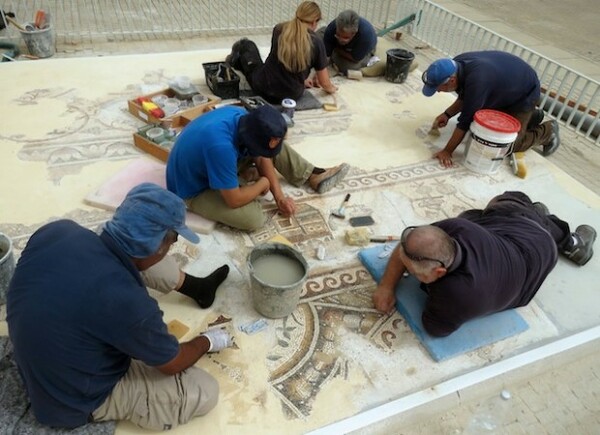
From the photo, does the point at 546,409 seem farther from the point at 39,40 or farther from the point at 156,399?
the point at 39,40

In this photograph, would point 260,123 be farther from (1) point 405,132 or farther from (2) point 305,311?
(1) point 405,132

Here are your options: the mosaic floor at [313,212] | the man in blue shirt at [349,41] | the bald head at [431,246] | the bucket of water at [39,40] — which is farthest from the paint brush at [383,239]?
the bucket of water at [39,40]

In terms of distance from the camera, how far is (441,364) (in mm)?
2256

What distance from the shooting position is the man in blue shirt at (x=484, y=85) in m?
3.46

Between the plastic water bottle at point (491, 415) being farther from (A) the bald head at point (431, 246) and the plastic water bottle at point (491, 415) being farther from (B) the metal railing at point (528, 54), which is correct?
(B) the metal railing at point (528, 54)

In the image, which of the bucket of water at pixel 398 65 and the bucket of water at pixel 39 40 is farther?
the bucket of water at pixel 398 65

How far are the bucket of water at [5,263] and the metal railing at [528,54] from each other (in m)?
4.72

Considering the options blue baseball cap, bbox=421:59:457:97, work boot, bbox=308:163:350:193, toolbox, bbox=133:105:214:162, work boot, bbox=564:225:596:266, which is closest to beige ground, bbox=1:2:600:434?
work boot, bbox=564:225:596:266

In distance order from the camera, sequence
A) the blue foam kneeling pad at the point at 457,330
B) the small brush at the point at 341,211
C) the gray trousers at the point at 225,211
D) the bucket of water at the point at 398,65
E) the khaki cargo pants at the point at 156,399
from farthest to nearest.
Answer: the bucket of water at the point at 398,65 < the small brush at the point at 341,211 < the gray trousers at the point at 225,211 < the blue foam kneeling pad at the point at 457,330 < the khaki cargo pants at the point at 156,399

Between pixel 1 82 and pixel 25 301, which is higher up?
pixel 25 301

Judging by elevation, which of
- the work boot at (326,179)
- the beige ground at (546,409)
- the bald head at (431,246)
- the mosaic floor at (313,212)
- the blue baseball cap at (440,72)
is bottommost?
the beige ground at (546,409)

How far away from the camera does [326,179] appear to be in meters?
3.20

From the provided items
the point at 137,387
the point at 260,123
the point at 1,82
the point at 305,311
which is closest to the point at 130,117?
the point at 1,82

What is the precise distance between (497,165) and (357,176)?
48.0 inches
